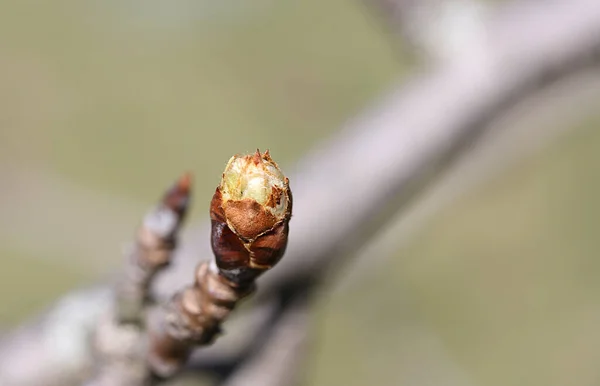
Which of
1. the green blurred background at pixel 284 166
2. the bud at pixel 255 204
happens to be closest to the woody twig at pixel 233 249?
the bud at pixel 255 204

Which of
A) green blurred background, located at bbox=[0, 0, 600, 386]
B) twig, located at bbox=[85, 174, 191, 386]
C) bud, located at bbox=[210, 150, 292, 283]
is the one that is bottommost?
bud, located at bbox=[210, 150, 292, 283]

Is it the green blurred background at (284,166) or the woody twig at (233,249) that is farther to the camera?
the green blurred background at (284,166)

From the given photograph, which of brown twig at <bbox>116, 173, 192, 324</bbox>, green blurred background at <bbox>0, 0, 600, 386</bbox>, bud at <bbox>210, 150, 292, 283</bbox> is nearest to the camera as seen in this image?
bud at <bbox>210, 150, 292, 283</bbox>

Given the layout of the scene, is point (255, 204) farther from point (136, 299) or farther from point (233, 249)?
point (136, 299)

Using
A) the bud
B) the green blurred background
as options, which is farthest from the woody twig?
the green blurred background

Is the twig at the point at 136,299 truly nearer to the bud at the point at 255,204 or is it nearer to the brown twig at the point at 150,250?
the brown twig at the point at 150,250

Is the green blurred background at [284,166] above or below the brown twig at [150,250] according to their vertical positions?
above

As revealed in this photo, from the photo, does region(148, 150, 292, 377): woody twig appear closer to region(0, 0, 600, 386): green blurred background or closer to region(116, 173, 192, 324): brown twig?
region(116, 173, 192, 324): brown twig
